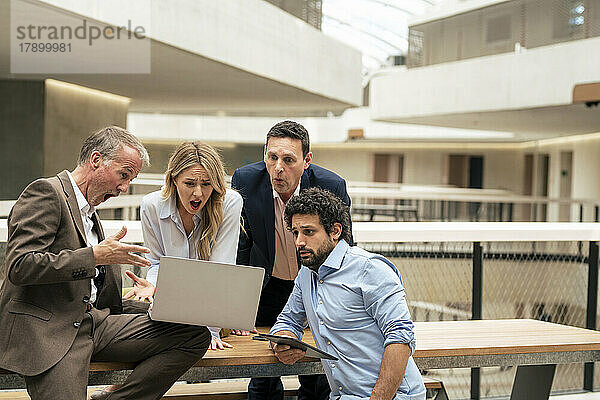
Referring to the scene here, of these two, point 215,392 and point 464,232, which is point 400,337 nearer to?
point 215,392

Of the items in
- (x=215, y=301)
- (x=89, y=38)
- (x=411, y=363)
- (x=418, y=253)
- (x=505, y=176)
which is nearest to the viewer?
(x=215, y=301)

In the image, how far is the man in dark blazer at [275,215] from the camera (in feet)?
12.2

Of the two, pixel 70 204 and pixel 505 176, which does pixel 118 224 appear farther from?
pixel 505 176

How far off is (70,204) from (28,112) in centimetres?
1366

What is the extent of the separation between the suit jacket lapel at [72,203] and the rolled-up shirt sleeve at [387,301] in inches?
46.4

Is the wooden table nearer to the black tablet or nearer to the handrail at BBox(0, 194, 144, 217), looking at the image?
the black tablet

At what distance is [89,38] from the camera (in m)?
10.8

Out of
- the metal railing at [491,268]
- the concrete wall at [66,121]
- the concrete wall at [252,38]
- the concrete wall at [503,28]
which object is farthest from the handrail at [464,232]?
the concrete wall at [503,28]

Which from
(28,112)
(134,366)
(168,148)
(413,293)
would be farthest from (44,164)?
(168,148)

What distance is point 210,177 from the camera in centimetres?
341

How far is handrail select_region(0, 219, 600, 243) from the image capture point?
494cm

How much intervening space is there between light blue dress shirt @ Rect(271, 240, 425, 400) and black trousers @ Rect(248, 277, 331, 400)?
62 cm

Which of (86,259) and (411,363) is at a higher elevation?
(86,259)

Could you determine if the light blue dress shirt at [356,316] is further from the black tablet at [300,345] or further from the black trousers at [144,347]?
the black trousers at [144,347]
